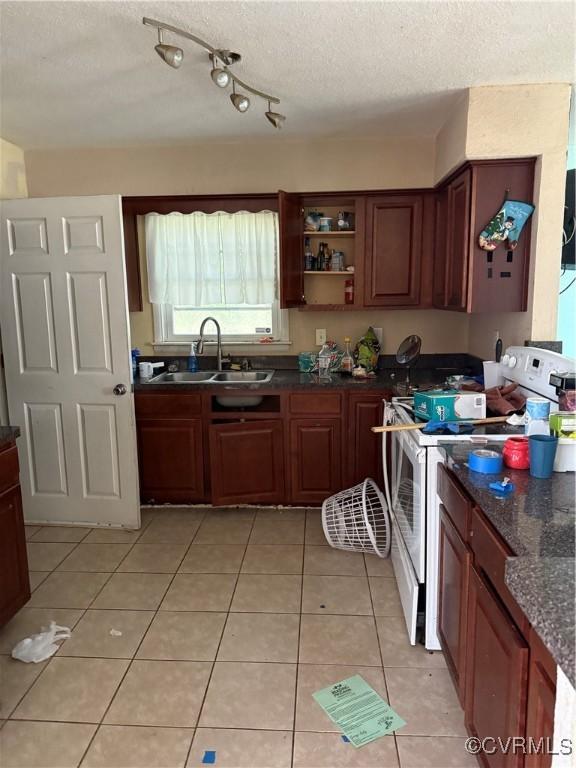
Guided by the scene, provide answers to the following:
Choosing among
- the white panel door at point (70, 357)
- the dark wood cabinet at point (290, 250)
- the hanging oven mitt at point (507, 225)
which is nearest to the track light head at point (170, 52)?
the white panel door at point (70, 357)

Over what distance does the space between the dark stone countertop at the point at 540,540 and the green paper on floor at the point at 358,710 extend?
862 mm

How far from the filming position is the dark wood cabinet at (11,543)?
85.4 inches

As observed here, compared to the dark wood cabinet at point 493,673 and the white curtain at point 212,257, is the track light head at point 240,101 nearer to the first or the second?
the white curtain at point 212,257

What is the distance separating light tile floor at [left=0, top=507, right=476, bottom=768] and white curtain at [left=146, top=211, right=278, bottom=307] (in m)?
1.66

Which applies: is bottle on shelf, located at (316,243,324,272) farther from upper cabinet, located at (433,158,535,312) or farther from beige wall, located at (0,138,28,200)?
beige wall, located at (0,138,28,200)

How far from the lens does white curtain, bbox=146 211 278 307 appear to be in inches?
144

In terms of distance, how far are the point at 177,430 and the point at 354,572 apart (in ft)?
4.58

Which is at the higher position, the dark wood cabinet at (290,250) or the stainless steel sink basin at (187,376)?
the dark wood cabinet at (290,250)

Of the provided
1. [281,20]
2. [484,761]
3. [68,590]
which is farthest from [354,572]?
[281,20]

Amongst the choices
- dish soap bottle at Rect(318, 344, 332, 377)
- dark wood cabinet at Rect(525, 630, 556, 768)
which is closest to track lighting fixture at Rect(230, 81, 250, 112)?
dish soap bottle at Rect(318, 344, 332, 377)

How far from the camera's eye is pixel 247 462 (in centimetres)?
336

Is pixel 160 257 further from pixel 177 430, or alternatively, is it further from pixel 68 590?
pixel 68 590

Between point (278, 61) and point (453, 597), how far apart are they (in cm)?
220

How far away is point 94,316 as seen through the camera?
10.2 feet
